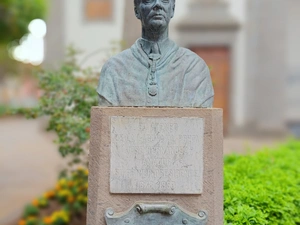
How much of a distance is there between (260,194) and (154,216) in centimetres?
119

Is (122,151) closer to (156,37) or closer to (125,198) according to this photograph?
(125,198)

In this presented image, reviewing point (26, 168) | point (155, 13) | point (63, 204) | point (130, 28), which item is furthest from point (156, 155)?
point (26, 168)

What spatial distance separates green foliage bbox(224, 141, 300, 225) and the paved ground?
136cm

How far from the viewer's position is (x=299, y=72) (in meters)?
19.0

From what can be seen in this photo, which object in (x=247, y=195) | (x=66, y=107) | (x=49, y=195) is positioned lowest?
(x=49, y=195)

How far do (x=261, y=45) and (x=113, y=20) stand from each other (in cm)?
476

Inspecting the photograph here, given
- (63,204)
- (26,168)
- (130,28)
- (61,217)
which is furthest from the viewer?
(26,168)

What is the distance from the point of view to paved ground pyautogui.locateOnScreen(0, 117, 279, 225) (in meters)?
8.20

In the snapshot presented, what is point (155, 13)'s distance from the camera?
12.5 feet

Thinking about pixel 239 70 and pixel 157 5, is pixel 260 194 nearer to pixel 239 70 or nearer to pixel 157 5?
pixel 157 5

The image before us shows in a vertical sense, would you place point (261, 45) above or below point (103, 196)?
above

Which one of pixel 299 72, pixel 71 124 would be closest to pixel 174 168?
pixel 71 124

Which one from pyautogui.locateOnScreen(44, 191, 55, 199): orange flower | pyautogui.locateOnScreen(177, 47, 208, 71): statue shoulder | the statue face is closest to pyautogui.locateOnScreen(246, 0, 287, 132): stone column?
pyautogui.locateOnScreen(44, 191, 55, 199): orange flower

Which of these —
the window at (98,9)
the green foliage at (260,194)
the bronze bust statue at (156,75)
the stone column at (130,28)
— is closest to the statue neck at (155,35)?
the bronze bust statue at (156,75)
